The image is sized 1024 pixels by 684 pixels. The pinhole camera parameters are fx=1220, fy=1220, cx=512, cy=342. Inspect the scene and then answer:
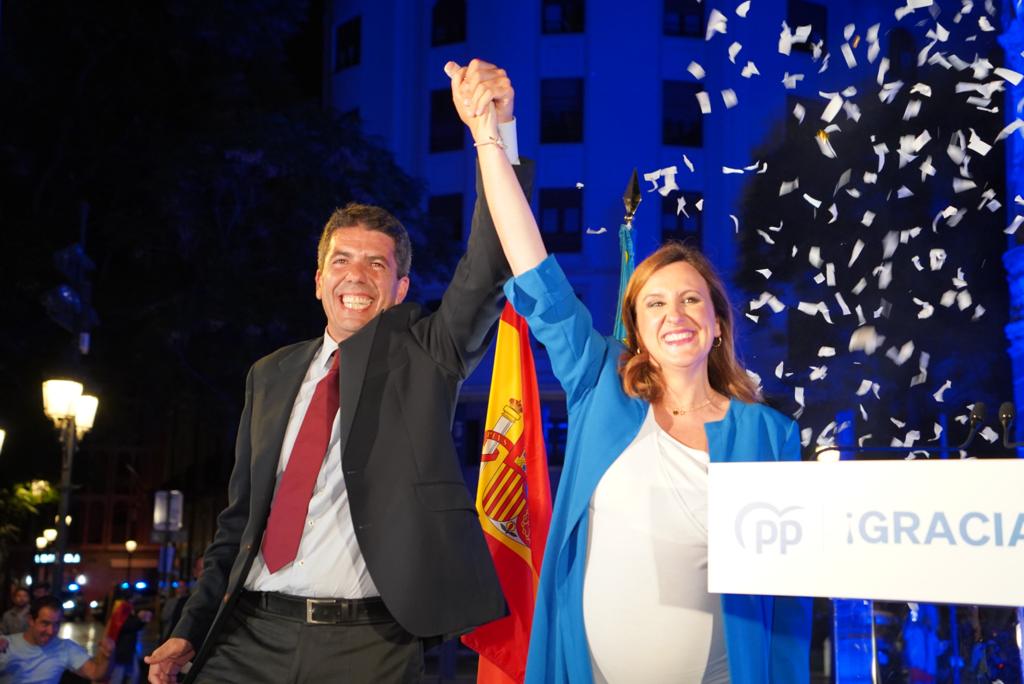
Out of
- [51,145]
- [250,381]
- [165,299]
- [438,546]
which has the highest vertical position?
[51,145]

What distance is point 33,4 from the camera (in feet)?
62.9

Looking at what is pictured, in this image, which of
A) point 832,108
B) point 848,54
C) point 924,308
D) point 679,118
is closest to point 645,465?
point 848,54

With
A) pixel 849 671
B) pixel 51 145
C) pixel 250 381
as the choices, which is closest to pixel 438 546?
pixel 250 381

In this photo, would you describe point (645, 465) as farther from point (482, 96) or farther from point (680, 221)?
point (680, 221)

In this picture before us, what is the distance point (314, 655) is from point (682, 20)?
29.1 meters

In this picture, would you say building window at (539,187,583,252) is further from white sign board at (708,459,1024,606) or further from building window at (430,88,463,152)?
white sign board at (708,459,1024,606)

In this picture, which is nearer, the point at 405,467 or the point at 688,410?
the point at 688,410

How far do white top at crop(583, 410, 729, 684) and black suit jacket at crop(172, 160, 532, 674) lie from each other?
1.45 feet

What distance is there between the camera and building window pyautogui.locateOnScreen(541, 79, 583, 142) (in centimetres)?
3052

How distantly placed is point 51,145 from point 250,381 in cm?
1743

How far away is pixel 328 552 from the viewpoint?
3457mm

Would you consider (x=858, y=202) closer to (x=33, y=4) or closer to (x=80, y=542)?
(x=33, y=4)

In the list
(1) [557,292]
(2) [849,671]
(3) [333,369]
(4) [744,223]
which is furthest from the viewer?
(4) [744,223]

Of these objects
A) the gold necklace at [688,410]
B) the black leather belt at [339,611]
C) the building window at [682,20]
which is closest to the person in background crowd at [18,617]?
the black leather belt at [339,611]
